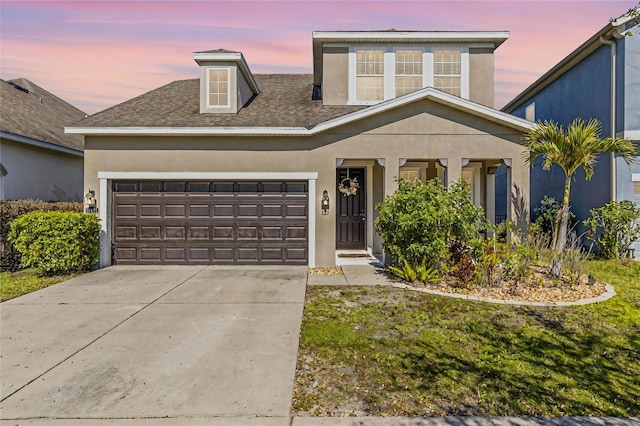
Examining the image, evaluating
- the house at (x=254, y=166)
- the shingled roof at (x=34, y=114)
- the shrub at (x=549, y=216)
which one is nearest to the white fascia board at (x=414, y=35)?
the house at (x=254, y=166)

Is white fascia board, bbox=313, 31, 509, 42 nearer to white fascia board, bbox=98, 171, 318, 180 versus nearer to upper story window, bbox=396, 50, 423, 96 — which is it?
upper story window, bbox=396, 50, 423, 96

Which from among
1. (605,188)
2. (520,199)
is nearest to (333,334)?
(520,199)

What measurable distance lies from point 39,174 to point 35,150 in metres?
0.78

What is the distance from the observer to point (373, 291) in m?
6.98

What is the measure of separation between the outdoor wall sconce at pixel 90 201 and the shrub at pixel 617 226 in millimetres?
13586

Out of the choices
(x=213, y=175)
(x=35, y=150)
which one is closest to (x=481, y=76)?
(x=213, y=175)

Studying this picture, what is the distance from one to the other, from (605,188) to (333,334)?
34.0 feet

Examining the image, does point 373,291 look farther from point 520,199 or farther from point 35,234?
point 35,234

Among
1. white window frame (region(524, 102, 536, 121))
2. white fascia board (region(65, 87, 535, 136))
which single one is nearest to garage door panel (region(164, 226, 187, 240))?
white fascia board (region(65, 87, 535, 136))

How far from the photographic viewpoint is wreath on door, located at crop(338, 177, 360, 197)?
10.8 meters

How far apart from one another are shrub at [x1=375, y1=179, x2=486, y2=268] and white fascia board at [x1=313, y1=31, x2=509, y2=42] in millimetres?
5100

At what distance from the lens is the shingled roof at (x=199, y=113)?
9.45 metres

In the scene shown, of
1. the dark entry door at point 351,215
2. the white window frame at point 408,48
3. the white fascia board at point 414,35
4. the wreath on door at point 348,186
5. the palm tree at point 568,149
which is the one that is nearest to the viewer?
the palm tree at point 568,149

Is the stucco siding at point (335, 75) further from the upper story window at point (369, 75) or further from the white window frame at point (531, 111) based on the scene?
the white window frame at point (531, 111)
